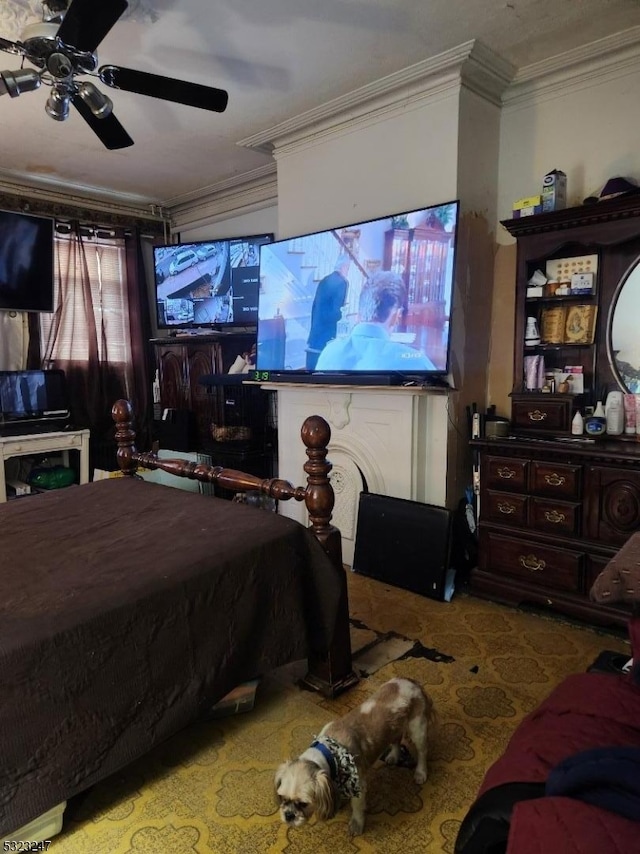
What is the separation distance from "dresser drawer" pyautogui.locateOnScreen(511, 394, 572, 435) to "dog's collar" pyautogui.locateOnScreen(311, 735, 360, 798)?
195 centimetres

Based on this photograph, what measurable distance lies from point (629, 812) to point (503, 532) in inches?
86.0

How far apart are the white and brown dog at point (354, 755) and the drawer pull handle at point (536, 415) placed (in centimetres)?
164

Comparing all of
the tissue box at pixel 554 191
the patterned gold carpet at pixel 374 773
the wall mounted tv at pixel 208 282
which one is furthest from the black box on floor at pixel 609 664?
the wall mounted tv at pixel 208 282

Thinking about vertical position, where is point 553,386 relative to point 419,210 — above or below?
below

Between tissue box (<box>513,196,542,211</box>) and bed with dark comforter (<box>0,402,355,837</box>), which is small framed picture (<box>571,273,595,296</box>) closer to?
tissue box (<box>513,196,542,211</box>)

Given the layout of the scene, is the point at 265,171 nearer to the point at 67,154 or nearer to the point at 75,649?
the point at 67,154

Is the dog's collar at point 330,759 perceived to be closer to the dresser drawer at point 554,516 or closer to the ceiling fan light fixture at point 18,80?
the dresser drawer at point 554,516

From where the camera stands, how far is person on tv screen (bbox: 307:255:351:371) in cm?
333

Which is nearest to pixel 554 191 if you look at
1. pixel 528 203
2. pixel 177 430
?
pixel 528 203

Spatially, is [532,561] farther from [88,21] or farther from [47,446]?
[47,446]

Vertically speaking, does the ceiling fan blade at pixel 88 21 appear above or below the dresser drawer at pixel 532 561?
above

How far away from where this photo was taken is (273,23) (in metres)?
2.47

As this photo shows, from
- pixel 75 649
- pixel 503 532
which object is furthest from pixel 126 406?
pixel 503 532

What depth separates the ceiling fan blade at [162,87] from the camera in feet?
7.02
